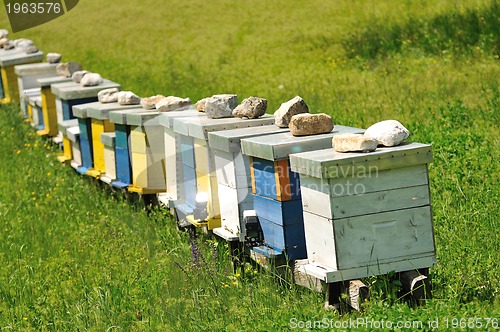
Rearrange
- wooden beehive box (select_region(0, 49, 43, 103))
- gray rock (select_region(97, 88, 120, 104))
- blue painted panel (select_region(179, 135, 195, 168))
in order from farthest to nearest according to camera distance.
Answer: wooden beehive box (select_region(0, 49, 43, 103)) → gray rock (select_region(97, 88, 120, 104)) → blue painted panel (select_region(179, 135, 195, 168))

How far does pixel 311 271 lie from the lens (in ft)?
16.6

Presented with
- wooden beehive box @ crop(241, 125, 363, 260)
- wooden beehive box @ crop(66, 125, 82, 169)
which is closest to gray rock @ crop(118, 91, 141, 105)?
wooden beehive box @ crop(66, 125, 82, 169)

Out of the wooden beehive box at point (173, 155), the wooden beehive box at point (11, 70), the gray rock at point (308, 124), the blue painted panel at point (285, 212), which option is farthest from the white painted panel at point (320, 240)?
the wooden beehive box at point (11, 70)

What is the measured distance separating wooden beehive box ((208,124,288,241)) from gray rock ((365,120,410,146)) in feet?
3.60

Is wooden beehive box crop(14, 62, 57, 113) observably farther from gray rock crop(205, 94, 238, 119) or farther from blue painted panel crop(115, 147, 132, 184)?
gray rock crop(205, 94, 238, 119)

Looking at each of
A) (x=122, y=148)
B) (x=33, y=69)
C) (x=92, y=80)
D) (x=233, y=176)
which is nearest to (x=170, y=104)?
(x=122, y=148)

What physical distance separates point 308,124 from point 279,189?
61 cm

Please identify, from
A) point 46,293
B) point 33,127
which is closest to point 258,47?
point 33,127

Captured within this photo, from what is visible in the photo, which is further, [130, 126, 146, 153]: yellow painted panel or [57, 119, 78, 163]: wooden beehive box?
[57, 119, 78, 163]: wooden beehive box

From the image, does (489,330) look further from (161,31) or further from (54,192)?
(161,31)

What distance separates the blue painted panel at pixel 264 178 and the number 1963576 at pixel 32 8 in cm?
2125

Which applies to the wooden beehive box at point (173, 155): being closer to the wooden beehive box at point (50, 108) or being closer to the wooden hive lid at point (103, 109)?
the wooden hive lid at point (103, 109)

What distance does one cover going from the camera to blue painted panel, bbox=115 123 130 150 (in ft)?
27.2

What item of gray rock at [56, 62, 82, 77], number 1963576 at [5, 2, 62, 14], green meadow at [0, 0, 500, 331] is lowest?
green meadow at [0, 0, 500, 331]
